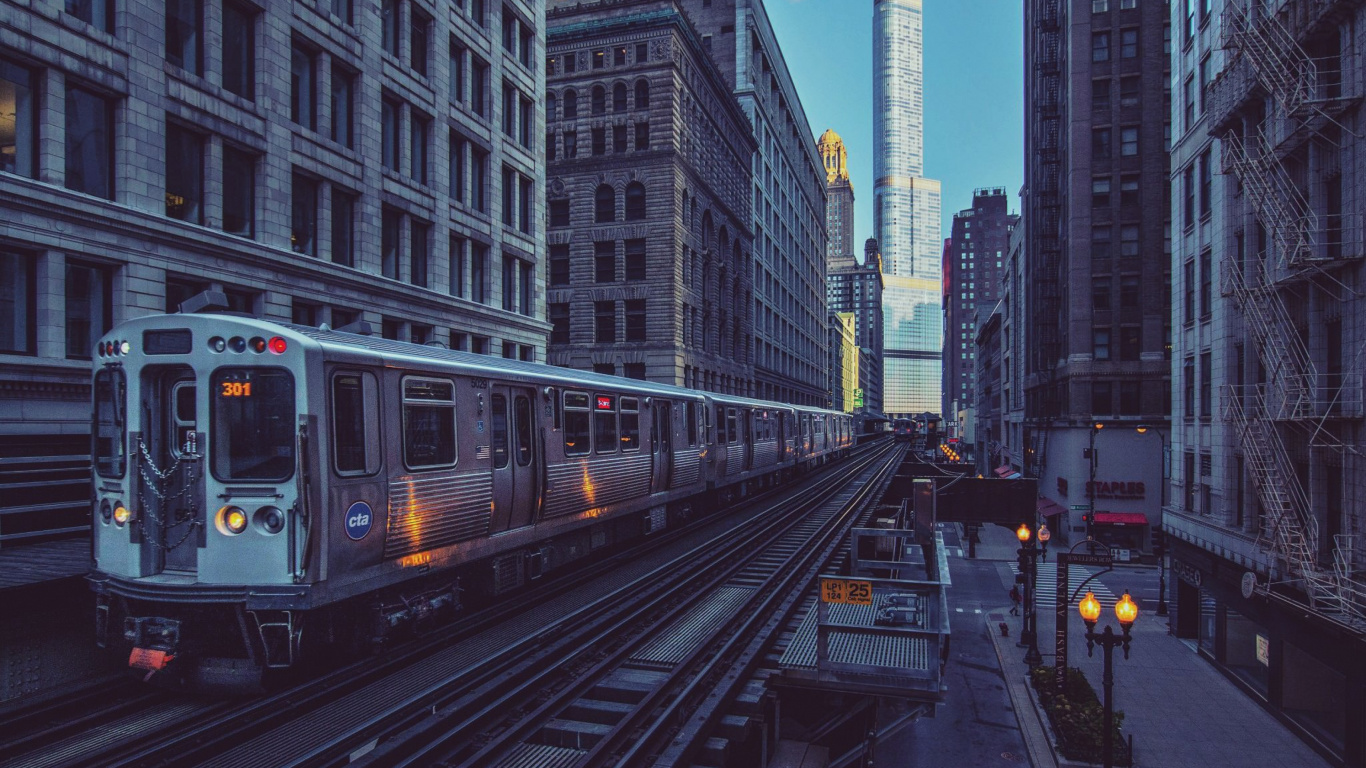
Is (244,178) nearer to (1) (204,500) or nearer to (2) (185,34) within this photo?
(2) (185,34)

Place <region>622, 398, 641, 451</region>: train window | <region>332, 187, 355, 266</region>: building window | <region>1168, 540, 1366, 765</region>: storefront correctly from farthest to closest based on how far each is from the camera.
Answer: <region>332, 187, 355, 266</region>: building window
<region>622, 398, 641, 451</region>: train window
<region>1168, 540, 1366, 765</region>: storefront

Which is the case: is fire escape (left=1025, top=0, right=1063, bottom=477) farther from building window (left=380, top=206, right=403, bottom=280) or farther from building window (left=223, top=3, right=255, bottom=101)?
building window (left=223, top=3, right=255, bottom=101)

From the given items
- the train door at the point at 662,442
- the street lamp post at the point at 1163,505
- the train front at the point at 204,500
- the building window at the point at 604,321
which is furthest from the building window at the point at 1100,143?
the train front at the point at 204,500

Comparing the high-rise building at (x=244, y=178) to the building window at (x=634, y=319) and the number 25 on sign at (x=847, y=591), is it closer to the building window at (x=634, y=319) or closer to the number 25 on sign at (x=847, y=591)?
the number 25 on sign at (x=847, y=591)

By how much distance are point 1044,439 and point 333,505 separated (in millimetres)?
49507

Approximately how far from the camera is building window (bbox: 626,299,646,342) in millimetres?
50875

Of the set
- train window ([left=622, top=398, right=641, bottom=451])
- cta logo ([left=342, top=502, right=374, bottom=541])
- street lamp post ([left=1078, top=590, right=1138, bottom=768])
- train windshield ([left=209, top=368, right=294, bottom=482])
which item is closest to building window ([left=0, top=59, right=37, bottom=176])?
train windshield ([left=209, top=368, right=294, bottom=482])

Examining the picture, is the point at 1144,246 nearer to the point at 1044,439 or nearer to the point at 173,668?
the point at 1044,439

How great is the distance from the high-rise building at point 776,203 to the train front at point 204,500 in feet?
151

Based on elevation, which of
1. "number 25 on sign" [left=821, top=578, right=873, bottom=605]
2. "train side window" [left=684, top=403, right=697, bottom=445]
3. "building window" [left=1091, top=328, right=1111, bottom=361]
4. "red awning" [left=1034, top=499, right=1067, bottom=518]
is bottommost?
"red awning" [left=1034, top=499, right=1067, bottom=518]

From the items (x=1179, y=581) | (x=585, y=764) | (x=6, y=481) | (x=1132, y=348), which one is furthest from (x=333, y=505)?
(x=1132, y=348)

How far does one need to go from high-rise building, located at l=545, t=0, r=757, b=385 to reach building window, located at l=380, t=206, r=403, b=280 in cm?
2487

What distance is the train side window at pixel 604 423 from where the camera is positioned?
1708 cm

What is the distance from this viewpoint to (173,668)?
32.2ft
